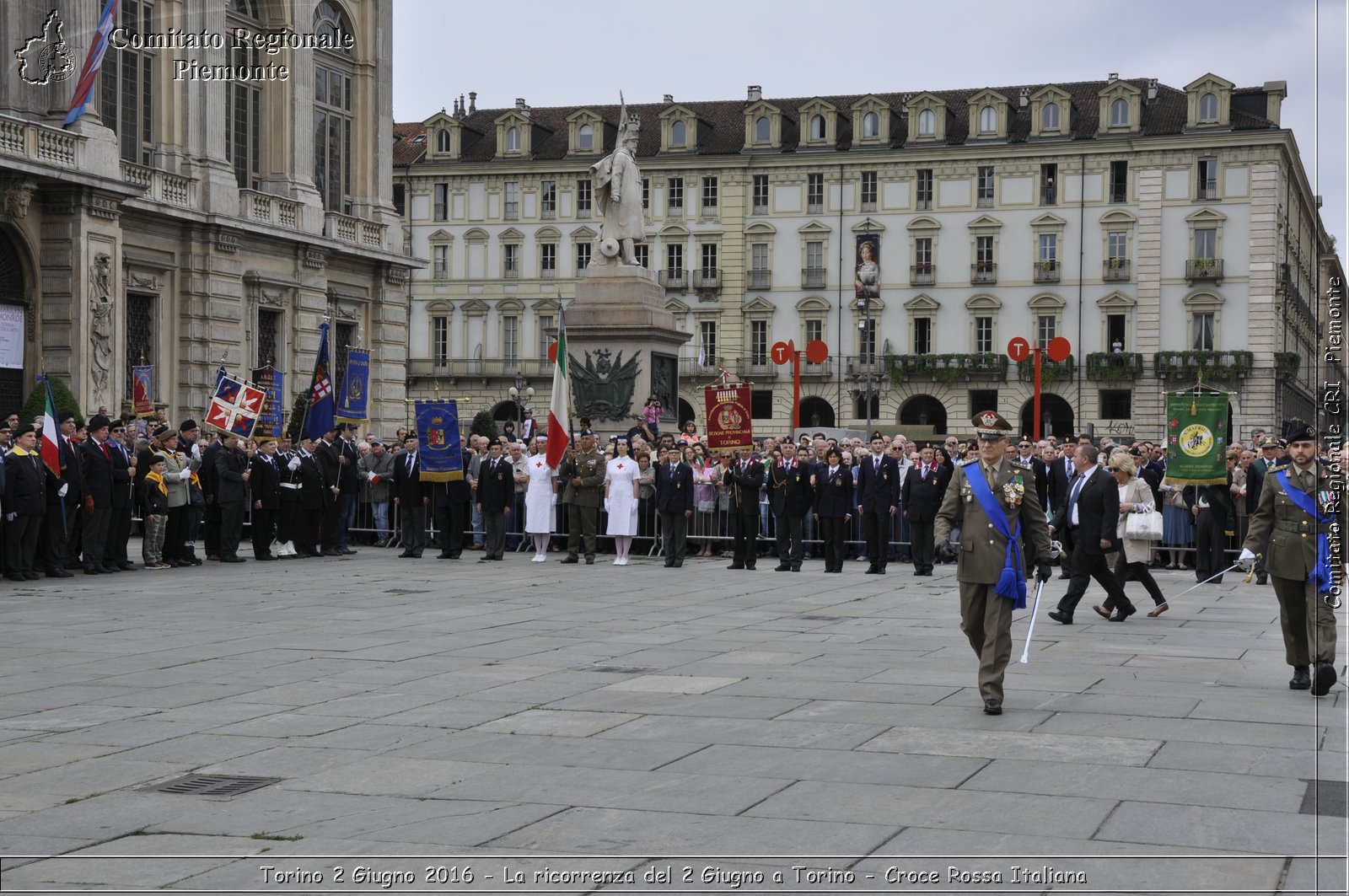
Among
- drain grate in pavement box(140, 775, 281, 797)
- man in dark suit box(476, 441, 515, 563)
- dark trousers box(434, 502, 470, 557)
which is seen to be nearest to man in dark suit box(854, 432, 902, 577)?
man in dark suit box(476, 441, 515, 563)

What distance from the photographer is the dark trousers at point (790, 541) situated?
74.1 ft

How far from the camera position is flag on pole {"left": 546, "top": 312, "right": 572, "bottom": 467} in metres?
23.4

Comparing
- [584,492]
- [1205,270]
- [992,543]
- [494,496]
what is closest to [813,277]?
[1205,270]

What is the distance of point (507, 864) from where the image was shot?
6176 millimetres

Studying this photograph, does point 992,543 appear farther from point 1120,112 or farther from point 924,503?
point 1120,112

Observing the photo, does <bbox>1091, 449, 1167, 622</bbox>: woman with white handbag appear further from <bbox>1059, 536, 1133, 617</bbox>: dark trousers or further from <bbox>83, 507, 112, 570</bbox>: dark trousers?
<bbox>83, 507, 112, 570</bbox>: dark trousers

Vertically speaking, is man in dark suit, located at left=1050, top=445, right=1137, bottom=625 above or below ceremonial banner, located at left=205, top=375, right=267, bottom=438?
below

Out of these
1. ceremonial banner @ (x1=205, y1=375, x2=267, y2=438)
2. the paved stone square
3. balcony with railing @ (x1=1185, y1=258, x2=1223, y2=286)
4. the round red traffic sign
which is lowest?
the paved stone square

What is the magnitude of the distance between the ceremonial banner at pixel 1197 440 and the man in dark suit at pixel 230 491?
41.7ft

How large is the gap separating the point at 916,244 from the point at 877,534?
5729 cm

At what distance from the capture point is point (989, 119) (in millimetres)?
77125

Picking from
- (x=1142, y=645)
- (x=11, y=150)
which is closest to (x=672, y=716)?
(x=1142, y=645)

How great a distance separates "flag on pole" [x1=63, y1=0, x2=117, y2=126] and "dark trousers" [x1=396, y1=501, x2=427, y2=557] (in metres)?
10.9

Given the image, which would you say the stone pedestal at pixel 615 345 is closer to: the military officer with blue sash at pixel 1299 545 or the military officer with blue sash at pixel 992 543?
the military officer with blue sash at pixel 992 543
